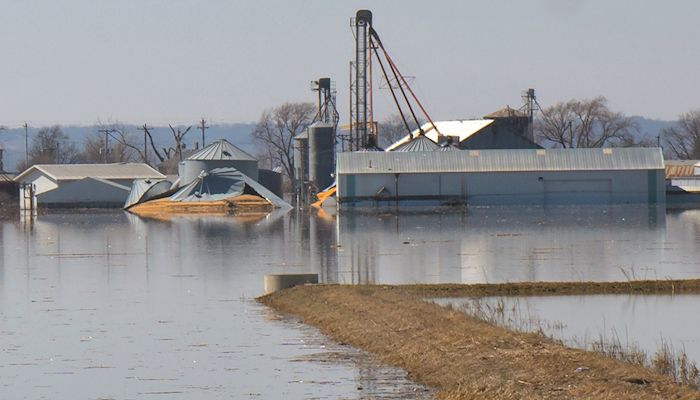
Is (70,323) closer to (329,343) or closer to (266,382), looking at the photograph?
(329,343)

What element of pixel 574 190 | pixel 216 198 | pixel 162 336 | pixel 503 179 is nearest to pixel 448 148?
pixel 503 179

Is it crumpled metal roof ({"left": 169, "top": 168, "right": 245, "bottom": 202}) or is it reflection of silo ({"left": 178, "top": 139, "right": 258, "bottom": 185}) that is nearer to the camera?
crumpled metal roof ({"left": 169, "top": 168, "right": 245, "bottom": 202})

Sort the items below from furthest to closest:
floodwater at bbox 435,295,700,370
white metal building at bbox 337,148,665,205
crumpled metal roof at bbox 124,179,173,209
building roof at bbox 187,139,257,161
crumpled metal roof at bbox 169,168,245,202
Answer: building roof at bbox 187,139,257,161, crumpled metal roof at bbox 124,179,173,209, crumpled metal roof at bbox 169,168,245,202, white metal building at bbox 337,148,665,205, floodwater at bbox 435,295,700,370

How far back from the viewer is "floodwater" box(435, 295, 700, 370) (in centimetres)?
1916

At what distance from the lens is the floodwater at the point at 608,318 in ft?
62.8

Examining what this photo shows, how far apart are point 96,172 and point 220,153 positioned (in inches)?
694

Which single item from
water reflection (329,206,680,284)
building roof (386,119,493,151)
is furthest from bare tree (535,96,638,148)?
water reflection (329,206,680,284)

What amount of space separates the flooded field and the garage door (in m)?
19.9

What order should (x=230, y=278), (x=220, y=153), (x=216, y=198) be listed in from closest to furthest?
(x=230, y=278) < (x=216, y=198) < (x=220, y=153)

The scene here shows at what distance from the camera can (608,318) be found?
2203 cm

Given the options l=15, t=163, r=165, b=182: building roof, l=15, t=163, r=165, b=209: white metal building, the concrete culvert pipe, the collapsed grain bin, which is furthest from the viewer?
l=15, t=163, r=165, b=182: building roof

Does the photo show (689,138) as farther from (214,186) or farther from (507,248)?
(507,248)

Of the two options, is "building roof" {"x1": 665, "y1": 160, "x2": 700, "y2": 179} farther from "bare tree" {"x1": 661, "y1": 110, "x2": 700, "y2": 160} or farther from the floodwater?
the floodwater

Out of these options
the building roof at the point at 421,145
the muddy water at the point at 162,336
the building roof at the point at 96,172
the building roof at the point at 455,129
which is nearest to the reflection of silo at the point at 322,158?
the building roof at the point at 455,129
